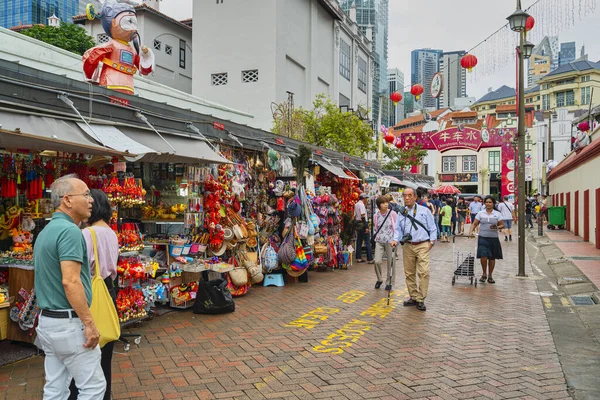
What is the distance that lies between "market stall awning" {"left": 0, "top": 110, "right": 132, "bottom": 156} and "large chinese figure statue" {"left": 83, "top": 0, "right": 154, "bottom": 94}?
11.1 feet

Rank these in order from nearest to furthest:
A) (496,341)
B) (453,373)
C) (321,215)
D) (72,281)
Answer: (72,281), (453,373), (496,341), (321,215)

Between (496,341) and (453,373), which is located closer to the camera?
(453,373)

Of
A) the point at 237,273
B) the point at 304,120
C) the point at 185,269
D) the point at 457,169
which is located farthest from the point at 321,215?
the point at 457,169

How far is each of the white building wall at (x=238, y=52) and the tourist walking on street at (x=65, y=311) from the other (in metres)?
25.0

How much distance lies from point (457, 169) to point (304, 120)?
36969 mm

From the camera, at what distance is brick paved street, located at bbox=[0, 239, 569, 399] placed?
14.9 feet

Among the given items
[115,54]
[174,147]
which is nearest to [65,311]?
[174,147]

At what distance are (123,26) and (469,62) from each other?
8.74m

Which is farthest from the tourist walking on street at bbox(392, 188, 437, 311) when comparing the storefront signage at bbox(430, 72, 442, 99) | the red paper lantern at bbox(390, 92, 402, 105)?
the red paper lantern at bbox(390, 92, 402, 105)

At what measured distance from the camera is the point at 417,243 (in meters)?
7.88

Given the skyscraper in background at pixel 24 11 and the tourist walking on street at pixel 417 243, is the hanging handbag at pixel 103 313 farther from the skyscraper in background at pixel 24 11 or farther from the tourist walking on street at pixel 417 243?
the skyscraper in background at pixel 24 11

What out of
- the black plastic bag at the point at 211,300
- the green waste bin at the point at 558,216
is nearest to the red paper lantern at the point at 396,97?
the green waste bin at the point at 558,216

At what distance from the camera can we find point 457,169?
187 feet

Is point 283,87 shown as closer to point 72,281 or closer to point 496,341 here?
point 496,341
